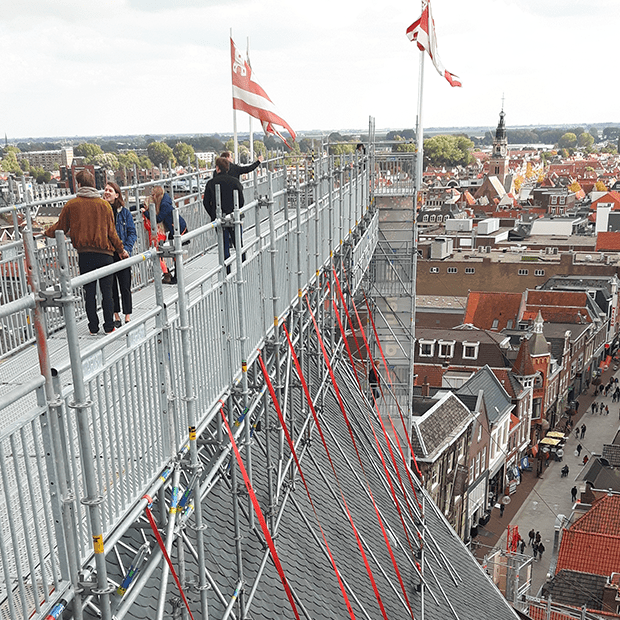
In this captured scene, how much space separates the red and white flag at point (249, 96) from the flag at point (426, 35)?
10929mm

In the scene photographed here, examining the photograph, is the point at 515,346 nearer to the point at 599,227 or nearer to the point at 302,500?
the point at 302,500

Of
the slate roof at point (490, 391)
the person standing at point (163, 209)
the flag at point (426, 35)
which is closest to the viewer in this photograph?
the person standing at point (163, 209)

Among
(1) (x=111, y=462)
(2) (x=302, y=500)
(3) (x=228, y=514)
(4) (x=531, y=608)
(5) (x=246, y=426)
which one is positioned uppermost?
(1) (x=111, y=462)

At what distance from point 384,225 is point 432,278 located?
124 ft

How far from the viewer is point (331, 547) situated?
1001cm

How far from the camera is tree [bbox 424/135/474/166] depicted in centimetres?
18000

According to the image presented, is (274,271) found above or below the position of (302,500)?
above

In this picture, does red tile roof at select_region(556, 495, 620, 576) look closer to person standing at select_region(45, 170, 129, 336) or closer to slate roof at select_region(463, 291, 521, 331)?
person standing at select_region(45, 170, 129, 336)

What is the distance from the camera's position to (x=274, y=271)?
825 cm

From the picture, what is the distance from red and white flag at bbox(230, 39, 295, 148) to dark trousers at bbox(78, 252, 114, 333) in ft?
15.0

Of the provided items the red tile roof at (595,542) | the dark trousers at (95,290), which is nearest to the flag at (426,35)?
the dark trousers at (95,290)

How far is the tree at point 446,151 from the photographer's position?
7087 inches

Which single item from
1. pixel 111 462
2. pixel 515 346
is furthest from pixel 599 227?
pixel 111 462

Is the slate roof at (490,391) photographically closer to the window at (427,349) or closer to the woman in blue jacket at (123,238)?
the window at (427,349)
